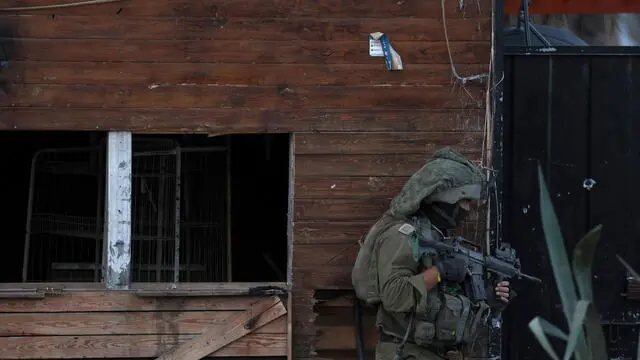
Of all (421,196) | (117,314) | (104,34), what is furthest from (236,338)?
(104,34)

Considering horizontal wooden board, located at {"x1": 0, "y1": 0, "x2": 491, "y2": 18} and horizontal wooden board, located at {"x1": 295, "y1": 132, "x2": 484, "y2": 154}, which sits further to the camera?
horizontal wooden board, located at {"x1": 295, "y1": 132, "x2": 484, "y2": 154}

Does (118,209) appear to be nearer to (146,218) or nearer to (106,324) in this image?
(106,324)

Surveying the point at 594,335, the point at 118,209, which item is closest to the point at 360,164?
the point at 118,209

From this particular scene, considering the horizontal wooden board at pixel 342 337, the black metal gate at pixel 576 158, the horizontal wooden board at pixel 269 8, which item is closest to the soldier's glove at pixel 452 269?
the horizontal wooden board at pixel 342 337

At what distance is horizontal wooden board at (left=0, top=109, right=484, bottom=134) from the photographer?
480 centimetres

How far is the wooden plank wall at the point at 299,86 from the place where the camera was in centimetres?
481

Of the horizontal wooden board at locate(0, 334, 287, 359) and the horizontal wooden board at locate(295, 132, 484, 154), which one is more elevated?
the horizontal wooden board at locate(295, 132, 484, 154)

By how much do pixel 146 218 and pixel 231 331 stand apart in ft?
4.13

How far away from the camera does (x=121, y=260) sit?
486 centimetres

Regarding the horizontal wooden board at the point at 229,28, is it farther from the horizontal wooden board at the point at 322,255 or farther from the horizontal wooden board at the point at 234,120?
the horizontal wooden board at the point at 322,255

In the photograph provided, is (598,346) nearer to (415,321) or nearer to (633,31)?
(415,321)

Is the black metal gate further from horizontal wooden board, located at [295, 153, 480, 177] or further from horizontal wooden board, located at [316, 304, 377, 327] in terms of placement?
horizontal wooden board, located at [316, 304, 377, 327]

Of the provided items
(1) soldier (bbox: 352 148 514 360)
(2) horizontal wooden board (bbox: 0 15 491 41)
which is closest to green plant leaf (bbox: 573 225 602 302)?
(1) soldier (bbox: 352 148 514 360)

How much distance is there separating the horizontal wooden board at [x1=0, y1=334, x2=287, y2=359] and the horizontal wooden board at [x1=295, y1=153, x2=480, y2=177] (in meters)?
0.98
